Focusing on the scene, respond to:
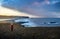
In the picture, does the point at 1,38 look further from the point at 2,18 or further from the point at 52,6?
the point at 52,6

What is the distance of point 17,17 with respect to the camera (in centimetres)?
435

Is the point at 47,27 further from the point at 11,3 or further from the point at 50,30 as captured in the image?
→ the point at 11,3

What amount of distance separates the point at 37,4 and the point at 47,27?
0.23 metres

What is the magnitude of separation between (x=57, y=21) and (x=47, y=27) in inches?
4.3

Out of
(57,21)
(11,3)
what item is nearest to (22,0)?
(11,3)


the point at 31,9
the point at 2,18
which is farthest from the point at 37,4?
the point at 2,18

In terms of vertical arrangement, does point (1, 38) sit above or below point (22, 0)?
below

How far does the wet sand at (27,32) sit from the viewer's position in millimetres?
4312

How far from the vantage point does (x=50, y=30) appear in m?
4.33

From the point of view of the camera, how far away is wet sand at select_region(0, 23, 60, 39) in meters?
4.31

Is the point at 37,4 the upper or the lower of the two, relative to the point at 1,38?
upper

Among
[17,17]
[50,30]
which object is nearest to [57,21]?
[50,30]

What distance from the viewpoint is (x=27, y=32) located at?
432 cm

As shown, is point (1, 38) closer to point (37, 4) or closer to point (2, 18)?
point (2, 18)
